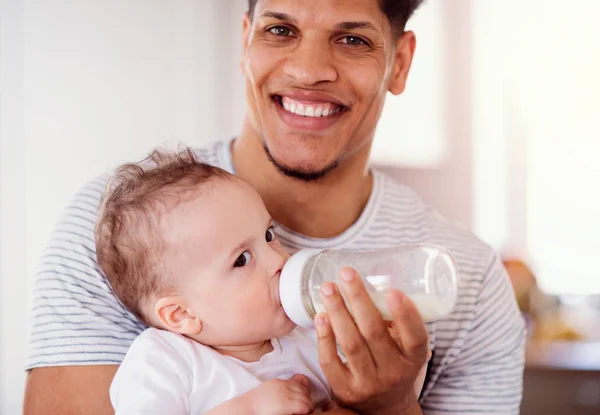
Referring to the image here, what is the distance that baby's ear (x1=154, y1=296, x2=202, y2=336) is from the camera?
3.71 ft

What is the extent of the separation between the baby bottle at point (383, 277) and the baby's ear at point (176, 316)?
15 centimetres

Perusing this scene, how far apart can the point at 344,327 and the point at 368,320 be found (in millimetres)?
37

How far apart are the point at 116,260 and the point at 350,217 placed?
65 centimetres

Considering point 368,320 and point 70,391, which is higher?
point 368,320

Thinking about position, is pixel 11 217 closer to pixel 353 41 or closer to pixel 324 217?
pixel 324 217

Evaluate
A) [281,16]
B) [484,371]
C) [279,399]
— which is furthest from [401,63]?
[279,399]

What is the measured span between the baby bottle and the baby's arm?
0.11 metres

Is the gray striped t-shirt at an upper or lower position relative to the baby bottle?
lower

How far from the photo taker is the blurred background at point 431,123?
2.18 metres

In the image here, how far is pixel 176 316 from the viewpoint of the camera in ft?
3.78

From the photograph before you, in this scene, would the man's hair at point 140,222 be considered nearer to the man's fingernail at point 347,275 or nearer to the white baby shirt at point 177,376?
the white baby shirt at point 177,376

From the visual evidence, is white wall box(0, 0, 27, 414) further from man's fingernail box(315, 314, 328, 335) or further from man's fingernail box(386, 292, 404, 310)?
man's fingernail box(386, 292, 404, 310)

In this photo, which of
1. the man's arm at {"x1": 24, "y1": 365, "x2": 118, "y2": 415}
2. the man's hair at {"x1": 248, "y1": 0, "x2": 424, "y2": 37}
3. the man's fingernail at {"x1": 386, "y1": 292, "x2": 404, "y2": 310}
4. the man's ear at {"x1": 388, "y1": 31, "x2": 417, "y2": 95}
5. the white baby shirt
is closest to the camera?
the man's fingernail at {"x1": 386, "y1": 292, "x2": 404, "y2": 310}

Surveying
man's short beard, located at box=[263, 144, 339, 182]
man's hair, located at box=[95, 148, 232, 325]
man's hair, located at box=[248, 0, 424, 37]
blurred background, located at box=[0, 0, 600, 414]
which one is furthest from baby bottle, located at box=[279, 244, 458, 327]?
blurred background, located at box=[0, 0, 600, 414]
